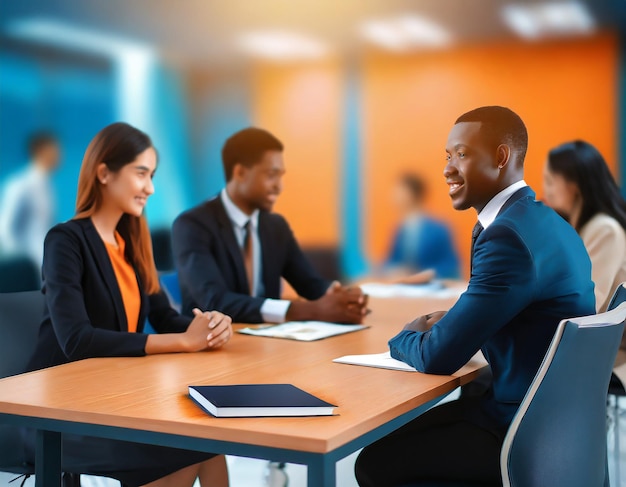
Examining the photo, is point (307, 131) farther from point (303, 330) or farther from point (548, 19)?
point (303, 330)

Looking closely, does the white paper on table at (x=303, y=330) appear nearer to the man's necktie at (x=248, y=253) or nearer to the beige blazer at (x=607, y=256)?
the man's necktie at (x=248, y=253)

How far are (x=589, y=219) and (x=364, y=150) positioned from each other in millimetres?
5586

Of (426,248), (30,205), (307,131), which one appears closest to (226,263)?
(30,205)

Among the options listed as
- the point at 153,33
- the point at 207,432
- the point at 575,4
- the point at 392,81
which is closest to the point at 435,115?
the point at 392,81

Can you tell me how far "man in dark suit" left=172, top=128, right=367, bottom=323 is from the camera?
280cm

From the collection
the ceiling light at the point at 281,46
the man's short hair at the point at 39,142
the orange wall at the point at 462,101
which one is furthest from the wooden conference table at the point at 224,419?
the ceiling light at the point at 281,46

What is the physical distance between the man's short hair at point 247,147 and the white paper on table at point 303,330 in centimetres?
79

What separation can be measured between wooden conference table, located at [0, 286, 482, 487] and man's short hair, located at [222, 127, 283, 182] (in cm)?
111

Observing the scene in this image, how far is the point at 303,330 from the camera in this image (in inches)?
94.4

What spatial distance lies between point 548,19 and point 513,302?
6640 millimetres

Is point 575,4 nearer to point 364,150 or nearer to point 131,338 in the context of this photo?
point 364,150

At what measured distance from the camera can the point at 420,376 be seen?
68.8 inches

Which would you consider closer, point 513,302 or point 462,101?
point 513,302

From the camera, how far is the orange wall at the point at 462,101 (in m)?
7.18
